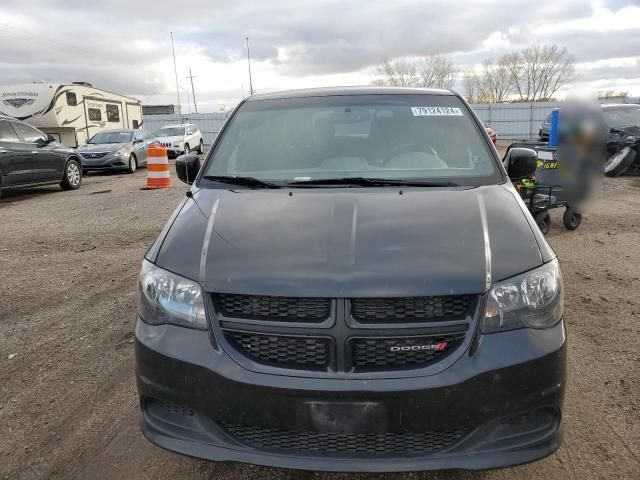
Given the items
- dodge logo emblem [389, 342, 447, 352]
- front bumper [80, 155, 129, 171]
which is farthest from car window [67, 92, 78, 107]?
dodge logo emblem [389, 342, 447, 352]

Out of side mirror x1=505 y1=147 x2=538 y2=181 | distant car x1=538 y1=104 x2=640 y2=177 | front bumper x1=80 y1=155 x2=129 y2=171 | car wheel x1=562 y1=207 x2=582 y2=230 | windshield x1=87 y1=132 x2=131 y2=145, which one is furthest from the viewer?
windshield x1=87 y1=132 x2=131 y2=145

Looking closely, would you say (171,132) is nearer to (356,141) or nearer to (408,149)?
(356,141)

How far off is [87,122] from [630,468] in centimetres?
2236

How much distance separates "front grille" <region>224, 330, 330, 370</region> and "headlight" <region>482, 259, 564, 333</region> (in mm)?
639

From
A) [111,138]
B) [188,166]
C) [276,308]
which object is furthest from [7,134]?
[276,308]

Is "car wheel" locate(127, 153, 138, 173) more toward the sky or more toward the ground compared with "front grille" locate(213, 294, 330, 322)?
more toward the ground

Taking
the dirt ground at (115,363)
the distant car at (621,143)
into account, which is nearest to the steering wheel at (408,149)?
the dirt ground at (115,363)

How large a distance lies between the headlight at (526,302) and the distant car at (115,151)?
1488cm

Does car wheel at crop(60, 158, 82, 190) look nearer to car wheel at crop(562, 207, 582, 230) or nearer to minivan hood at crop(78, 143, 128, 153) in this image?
minivan hood at crop(78, 143, 128, 153)

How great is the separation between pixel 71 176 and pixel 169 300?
11.7 meters

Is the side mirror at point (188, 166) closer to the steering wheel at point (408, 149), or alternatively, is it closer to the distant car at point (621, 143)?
the steering wheel at point (408, 149)

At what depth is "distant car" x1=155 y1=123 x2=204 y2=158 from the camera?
20828mm

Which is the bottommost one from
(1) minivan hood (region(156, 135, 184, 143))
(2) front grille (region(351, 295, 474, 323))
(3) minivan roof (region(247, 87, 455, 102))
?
(1) minivan hood (region(156, 135, 184, 143))

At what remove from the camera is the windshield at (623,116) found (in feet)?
42.1
